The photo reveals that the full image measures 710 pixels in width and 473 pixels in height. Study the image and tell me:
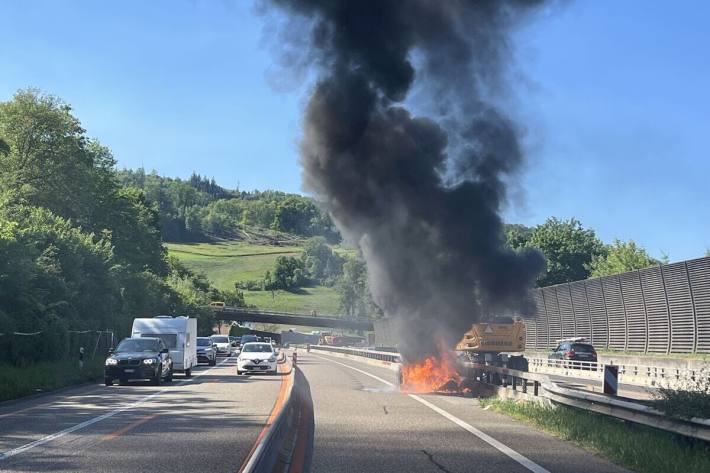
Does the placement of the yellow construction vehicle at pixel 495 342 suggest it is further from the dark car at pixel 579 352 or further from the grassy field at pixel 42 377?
the grassy field at pixel 42 377

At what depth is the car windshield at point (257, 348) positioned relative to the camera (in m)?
40.2

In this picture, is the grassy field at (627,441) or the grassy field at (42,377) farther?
the grassy field at (42,377)

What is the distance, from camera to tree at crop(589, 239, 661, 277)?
93.6 metres

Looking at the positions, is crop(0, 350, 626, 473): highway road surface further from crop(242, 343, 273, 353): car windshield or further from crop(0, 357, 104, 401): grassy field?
crop(242, 343, 273, 353): car windshield

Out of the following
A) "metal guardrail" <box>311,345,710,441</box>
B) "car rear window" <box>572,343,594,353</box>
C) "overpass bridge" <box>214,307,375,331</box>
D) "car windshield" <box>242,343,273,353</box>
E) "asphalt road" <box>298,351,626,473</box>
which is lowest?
"asphalt road" <box>298,351,626,473</box>

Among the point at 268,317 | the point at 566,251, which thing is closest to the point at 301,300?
the point at 268,317

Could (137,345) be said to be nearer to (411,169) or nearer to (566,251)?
(411,169)

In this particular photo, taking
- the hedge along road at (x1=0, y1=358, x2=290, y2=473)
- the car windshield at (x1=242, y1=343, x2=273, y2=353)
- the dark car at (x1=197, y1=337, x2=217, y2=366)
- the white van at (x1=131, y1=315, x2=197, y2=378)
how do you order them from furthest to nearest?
the dark car at (x1=197, y1=337, x2=217, y2=366) < the car windshield at (x1=242, y1=343, x2=273, y2=353) < the white van at (x1=131, y1=315, x2=197, y2=378) < the hedge along road at (x1=0, y1=358, x2=290, y2=473)

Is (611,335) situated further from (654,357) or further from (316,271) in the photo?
(316,271)

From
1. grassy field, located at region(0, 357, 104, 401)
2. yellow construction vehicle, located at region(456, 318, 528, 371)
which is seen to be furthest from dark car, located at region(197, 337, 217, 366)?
yellow construction vehicle, located at region(456, 318, 528, 371)

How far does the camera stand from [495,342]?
1262 inches

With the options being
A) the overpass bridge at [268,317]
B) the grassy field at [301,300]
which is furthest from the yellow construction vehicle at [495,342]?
the grassy field at [301,300]

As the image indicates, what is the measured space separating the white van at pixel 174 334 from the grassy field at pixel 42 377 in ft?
7.80

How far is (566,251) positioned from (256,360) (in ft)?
250
